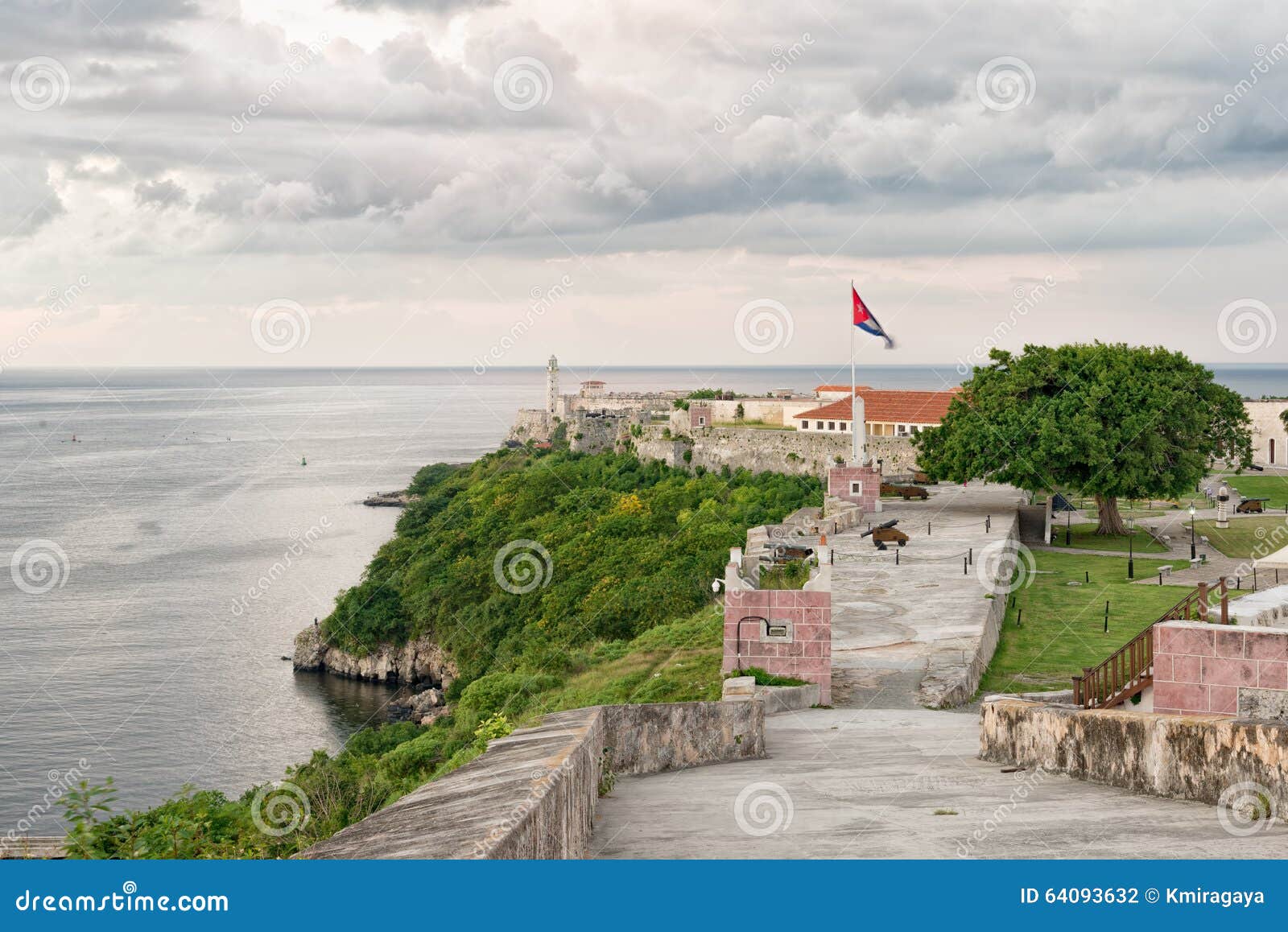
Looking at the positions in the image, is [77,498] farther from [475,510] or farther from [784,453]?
[784,453]

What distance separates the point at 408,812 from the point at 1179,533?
38.2 m

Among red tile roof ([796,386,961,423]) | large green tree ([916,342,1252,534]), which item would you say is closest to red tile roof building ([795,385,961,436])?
red tile roof ([796,386,961,423])

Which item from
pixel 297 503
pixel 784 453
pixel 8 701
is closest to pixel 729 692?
pixel 8 701

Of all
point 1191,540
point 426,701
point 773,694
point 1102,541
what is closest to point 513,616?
point 426,701

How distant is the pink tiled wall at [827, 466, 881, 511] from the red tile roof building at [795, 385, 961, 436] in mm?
22021

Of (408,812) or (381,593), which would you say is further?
(381,593)

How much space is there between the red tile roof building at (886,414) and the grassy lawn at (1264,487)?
1440 centimetres

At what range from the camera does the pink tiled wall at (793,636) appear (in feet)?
59.1

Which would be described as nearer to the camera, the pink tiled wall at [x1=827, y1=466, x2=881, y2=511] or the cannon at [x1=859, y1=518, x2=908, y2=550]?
the cannon at [x1=859, y1=518, x2=908, y2=550]

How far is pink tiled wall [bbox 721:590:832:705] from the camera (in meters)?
18.0

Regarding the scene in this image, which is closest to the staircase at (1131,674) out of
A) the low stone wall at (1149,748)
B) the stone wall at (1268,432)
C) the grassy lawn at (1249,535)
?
the low stone wall at (1149,748)

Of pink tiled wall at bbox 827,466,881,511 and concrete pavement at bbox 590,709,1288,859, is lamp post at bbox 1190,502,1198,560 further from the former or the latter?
concrete pavement at bbox 590,709,1288,859

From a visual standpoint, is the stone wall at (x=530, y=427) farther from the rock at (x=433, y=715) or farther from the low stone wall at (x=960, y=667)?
the low stone wall at (x=960, y=667)

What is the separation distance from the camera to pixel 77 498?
9600 centimetres
